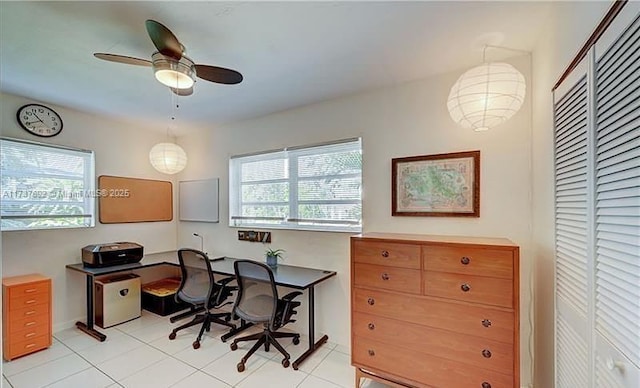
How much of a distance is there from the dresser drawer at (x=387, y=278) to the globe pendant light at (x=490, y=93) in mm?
1104

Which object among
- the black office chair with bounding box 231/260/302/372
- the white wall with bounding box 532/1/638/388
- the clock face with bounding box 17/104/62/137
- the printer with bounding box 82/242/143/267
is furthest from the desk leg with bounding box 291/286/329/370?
the clock face with bounding box 17/104/62/137

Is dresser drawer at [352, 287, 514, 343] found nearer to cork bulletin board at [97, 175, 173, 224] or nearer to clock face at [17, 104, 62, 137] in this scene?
cork bulletin board at [97, 175, 173, 224]

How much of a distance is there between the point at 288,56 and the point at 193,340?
296 centimetres

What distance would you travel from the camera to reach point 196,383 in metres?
2.34

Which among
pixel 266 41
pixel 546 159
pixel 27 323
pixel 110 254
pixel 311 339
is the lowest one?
pixel 311 339

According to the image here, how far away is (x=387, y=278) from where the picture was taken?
7.03ft

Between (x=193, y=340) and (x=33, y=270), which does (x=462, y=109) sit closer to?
(x=193, y=340)

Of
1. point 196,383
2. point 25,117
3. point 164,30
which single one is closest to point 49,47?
point 164,30

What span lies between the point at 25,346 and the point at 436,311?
3.73 m

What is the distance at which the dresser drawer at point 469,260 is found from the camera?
70.5 inches

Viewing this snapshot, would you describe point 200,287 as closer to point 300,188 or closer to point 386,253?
point 300,188

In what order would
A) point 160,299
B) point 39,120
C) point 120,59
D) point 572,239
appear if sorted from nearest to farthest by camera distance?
point 572,239
point 120,59
point 39,120
point 160,299

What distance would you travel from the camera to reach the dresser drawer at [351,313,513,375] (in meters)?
1.79

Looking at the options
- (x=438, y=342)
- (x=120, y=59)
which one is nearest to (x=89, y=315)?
(x=120, y=59)
